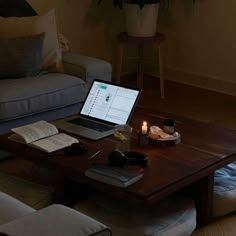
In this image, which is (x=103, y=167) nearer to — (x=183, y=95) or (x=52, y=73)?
(x=52, y=73)

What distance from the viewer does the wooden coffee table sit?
2.11 meters

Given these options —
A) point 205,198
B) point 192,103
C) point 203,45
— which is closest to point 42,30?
point 192,103

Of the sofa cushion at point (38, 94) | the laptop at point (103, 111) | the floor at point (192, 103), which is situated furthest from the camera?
the floor at point (192, 103)

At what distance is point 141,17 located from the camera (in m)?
Answer: 4.31

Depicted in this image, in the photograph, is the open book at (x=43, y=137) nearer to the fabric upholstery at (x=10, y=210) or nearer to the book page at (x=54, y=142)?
the book page at (x=54, y=142)

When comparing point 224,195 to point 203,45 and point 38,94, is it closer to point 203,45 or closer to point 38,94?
point 38,94

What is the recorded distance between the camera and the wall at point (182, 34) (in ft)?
15.0

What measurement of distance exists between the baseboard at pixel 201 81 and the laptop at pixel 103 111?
2074 millimetres

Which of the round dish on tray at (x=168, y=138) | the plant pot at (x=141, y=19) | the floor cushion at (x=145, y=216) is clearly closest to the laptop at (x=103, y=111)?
the round dish on tray at (x=168, y=138)

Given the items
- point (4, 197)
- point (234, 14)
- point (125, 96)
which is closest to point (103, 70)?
point (125, 96)

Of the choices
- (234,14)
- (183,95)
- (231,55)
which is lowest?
(183,95)

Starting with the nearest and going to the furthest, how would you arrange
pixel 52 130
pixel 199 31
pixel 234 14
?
pixel 52 130 → pixel 234 14 → pixel 199 31

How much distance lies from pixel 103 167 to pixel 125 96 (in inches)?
23.3

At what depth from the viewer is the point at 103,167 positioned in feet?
7.24
